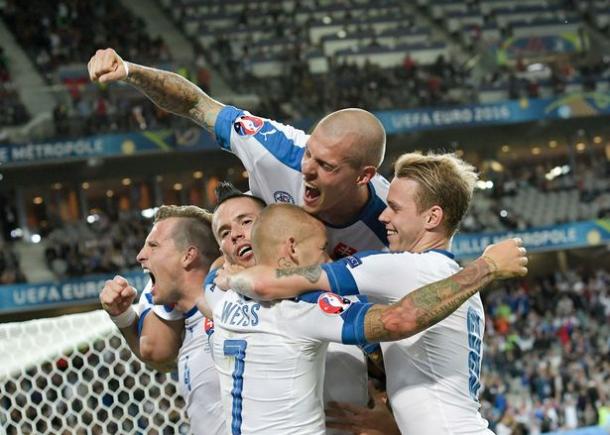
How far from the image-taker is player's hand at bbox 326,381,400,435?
11.4 feet

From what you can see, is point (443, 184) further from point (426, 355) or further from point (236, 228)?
point (236, 228)

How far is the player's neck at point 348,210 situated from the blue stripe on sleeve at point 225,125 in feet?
1.80

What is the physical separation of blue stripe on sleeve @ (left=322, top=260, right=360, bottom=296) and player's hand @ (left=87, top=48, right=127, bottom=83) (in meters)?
1.24

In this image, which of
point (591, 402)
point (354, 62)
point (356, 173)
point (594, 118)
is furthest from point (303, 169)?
point (594, 118)

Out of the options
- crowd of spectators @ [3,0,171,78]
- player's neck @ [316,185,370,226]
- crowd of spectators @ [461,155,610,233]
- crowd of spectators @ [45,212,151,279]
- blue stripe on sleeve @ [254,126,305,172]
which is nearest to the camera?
player's neck @ [316,185,370,226]

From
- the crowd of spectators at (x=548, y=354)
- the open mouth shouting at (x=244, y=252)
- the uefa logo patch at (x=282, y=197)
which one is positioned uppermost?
the uefa logo patch at (x=282, y=197)

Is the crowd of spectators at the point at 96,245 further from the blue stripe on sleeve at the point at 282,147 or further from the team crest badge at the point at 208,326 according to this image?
the blue stripe on sleeve at the point at 282,147

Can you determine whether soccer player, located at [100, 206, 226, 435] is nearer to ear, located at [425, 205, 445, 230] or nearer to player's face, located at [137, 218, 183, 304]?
player's face, located at [137, 218, 183, 304]

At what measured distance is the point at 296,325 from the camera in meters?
3.17

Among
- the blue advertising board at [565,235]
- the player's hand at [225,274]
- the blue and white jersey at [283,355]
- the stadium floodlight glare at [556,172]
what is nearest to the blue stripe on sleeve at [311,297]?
the blue and white jersey at [283,355]

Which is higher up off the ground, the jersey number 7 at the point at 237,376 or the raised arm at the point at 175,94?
the raised arm at the point at 175,94

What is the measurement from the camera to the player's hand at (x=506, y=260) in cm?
314

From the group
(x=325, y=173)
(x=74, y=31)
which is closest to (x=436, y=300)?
(x=325, y=173)

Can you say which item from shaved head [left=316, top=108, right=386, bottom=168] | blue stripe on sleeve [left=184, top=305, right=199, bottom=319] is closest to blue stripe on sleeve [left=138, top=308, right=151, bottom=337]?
blue stripe on sleeve [left=184, top=305, right=199, bottom=319]
